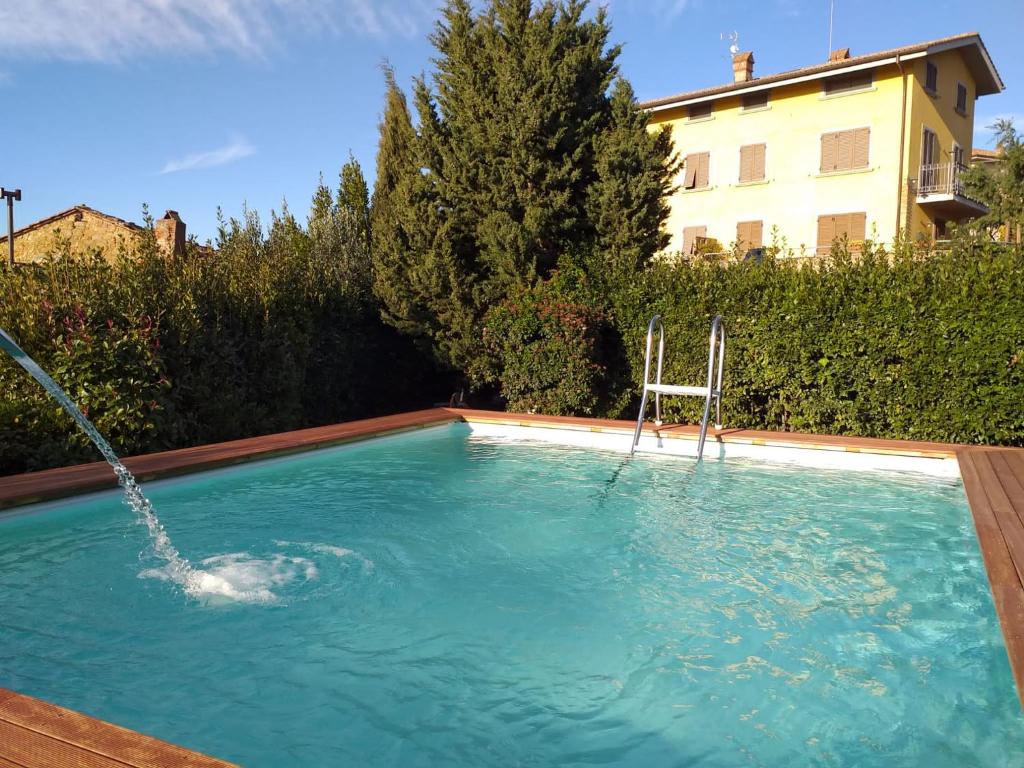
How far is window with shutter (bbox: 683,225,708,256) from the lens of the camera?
25203mm

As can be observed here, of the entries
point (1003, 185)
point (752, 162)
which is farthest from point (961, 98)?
point (752, 162)

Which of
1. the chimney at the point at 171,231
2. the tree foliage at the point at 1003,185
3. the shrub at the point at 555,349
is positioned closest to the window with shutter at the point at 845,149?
the tree foliage at the point at 1003,185

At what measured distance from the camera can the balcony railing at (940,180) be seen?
22375 mm

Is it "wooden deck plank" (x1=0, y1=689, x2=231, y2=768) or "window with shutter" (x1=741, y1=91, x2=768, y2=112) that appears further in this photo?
"window with shutter" (x1=741, y1=91, x2=768, y2=112)

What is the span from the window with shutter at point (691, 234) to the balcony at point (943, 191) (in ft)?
21.0

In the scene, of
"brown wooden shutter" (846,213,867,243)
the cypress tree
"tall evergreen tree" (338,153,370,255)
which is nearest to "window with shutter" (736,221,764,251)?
"brown wooden shutter" (846,213,867,243)

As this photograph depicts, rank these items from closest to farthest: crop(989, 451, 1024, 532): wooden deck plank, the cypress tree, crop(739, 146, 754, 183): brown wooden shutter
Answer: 1. crop(989, 451, 1024, 532): wooden deck plank
2. the cypress tree
3. crop(739, 146, 754, 183): brown wooden shutter

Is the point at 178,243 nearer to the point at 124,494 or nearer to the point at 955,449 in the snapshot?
the point at 124,494

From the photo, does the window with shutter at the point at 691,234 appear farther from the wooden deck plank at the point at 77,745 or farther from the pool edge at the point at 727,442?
the wooden deck plank at the point at 77,745

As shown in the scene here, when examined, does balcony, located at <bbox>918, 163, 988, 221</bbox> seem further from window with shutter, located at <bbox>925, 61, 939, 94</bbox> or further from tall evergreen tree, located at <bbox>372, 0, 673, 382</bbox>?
tall evergreen tree, located at <bbox>372, 0, 673, 382</bbox>

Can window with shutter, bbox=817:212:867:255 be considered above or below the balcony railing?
below

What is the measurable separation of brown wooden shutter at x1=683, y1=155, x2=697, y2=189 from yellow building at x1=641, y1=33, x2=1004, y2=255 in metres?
0.04

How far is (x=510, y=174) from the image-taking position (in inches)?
438

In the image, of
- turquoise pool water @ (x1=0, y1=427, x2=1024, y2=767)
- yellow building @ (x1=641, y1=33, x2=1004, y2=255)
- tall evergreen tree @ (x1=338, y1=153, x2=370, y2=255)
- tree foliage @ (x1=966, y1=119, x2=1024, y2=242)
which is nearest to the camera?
turquoise pool water @ (x1=0, y1=427, x2=1024, y2=767)
